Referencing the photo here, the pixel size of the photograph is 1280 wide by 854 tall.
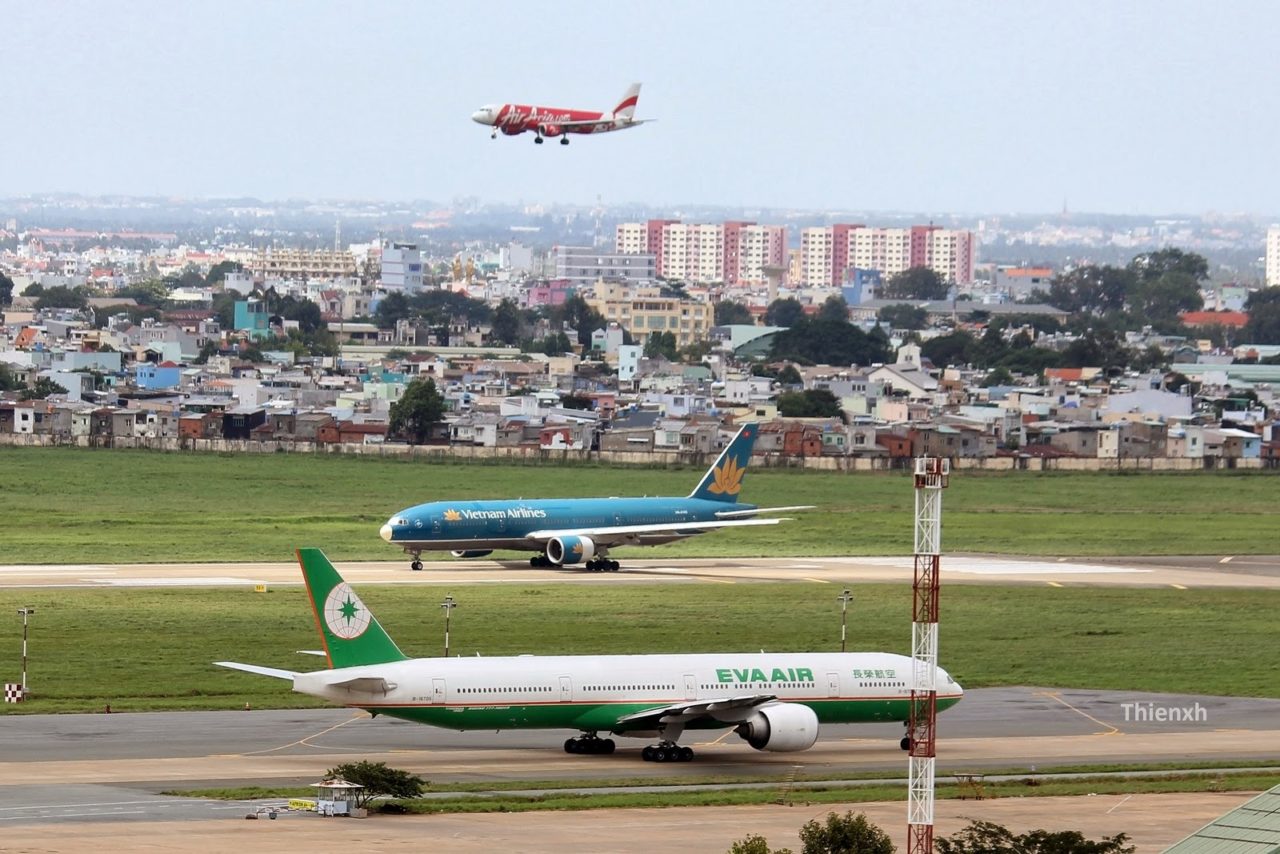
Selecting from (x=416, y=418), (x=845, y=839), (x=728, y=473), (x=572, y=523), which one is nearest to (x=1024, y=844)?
(x=845, y=839)

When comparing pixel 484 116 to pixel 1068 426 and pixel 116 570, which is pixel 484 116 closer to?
pixel 116 570

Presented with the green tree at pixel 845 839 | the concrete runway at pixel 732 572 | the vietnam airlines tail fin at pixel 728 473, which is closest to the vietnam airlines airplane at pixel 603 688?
the green tree at pixel 845 839

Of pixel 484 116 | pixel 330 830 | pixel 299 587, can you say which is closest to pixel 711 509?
pixel 299 587

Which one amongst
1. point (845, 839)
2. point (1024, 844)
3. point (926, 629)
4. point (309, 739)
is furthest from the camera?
point (309, 739)

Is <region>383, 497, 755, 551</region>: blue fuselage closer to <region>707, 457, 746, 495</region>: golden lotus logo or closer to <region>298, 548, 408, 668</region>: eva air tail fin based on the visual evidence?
<region>707, 457, 746, 495</region>: golden lotus logo

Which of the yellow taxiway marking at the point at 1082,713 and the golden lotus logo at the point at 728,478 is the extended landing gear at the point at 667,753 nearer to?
the yellow taxiway marking at the point at 1082,713

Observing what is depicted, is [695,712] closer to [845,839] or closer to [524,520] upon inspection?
[845,839]

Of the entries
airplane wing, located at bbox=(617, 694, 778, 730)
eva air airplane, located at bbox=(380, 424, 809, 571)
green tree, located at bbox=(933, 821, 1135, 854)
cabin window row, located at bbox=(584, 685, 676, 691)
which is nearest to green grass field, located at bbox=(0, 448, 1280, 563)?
eva air airplane, located at bbox=(380, 424, 809, 571)
